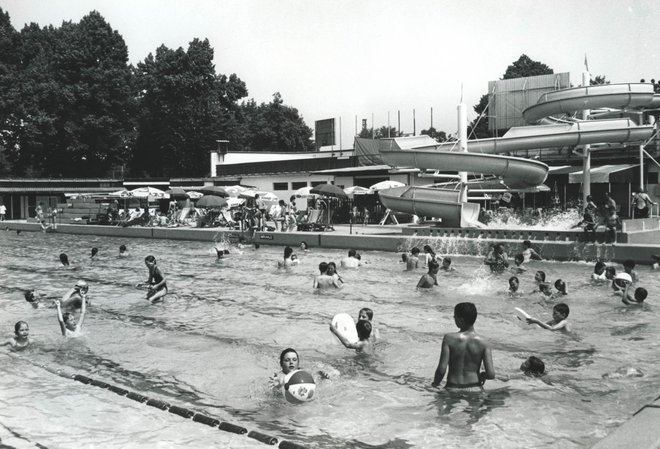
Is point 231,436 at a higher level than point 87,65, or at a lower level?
lower

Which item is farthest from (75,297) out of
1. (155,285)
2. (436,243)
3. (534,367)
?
(436,243)

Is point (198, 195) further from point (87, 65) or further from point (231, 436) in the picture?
point (231, 436)

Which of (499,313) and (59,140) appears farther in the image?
(59,140)

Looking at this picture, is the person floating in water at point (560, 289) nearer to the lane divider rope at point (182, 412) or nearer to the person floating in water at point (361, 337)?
the person floating in water at point (361, 337)

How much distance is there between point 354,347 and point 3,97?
60.2ft

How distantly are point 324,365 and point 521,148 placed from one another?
2246cm

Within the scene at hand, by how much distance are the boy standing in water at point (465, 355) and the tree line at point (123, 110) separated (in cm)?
4128

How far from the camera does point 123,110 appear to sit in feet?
197

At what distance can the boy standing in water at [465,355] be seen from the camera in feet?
22.2

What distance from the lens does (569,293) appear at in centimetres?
1487

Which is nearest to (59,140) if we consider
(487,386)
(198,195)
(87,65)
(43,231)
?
(87,65)

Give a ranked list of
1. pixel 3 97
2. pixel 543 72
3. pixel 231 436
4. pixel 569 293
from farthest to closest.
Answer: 1. pixel 543 72
2. pixel 3 97
3. pixel 569 293
4. pixel 231 436

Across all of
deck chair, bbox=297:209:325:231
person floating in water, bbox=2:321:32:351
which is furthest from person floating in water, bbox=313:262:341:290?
deck chair, bbox=297:209:325:231

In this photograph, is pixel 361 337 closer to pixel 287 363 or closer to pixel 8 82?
pixel 287 363
